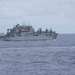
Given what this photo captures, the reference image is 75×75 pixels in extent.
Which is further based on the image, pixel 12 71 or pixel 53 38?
pixel 53 38

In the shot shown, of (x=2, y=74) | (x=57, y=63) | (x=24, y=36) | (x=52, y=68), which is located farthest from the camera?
(x=24, y=36)

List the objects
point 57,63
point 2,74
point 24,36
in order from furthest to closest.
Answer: point 24,36, point 57,63, point 2,74

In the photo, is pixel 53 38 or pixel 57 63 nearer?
pixel 57 63

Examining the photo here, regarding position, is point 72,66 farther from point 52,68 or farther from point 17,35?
point 17,35

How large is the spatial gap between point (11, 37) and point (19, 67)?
13028 cm

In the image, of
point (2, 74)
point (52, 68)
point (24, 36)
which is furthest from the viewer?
point (24, 36)

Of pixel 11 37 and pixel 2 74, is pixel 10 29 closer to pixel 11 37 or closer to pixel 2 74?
pixel 11 37

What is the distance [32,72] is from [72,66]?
7688mm

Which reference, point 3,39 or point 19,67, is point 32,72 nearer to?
point 19,67

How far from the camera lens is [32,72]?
53.5 m

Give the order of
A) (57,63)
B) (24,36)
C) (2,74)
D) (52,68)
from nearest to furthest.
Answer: (2,74) → (52,68) → (57,63) → (24,36)

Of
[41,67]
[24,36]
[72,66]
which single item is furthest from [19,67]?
[24,36]

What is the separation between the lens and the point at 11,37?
7431 inches

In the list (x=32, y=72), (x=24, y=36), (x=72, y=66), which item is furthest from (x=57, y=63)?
(x=24, y=36)
